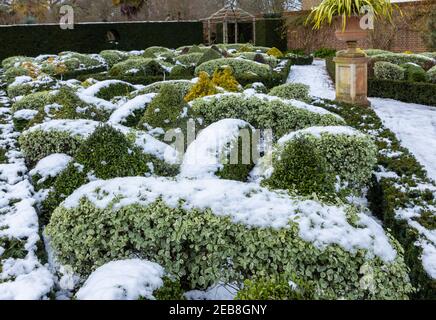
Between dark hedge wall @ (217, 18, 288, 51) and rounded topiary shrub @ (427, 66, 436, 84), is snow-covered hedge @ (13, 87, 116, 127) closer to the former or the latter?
rounded topiary shrub @ (427, 66, 436, 84)

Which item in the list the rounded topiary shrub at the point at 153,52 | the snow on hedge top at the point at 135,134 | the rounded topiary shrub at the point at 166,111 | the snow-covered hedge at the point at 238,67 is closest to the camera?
the snow on hedge top at the point at 135,134

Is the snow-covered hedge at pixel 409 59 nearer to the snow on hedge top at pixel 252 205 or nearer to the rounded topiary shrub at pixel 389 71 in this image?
the rounded topiary shrub at pixel 389 71

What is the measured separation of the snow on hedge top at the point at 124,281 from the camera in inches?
111

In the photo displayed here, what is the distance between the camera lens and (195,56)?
18031mm

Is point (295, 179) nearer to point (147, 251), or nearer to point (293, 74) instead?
point (147, 251)

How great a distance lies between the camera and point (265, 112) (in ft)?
21.5

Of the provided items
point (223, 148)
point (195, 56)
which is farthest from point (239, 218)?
point (195, 56)

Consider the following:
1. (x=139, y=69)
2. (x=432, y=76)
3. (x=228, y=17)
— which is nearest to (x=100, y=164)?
(x=432, y=76)

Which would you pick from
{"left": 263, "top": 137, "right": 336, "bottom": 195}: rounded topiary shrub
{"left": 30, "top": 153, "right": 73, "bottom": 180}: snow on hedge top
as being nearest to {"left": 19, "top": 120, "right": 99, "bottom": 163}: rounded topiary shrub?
{"left": 30, "top": 153, "right": 73, "bottom": 180}: snow on hedge top

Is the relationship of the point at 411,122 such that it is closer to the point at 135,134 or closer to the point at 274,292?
the point at 135,134

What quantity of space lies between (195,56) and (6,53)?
12353mm

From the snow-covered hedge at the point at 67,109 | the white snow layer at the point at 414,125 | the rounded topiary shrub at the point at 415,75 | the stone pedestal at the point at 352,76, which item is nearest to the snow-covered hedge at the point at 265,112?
the snow-covered hedge at the point at 67,109

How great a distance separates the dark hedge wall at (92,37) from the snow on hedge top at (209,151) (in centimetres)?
2277

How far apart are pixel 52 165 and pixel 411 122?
293 inches
